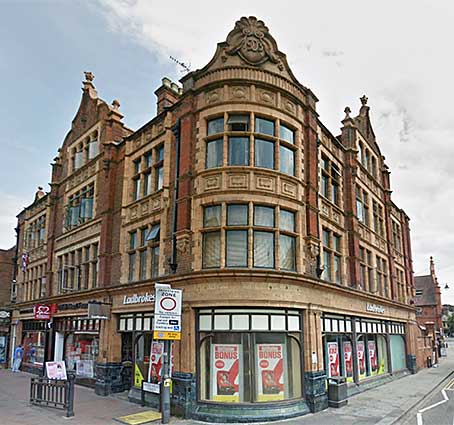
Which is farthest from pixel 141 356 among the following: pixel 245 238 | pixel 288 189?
pixel 288 189

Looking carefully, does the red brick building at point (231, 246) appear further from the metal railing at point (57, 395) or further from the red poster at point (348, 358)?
the metal railing at point (57, 395)

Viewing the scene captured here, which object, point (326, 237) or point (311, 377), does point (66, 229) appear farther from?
point (311, 377)

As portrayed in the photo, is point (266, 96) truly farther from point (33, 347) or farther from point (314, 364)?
point (33, 347)

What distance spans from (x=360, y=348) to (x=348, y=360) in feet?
6.41

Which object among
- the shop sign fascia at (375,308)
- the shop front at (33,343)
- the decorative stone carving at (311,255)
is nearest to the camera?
the decorative stone carving at (311,255)

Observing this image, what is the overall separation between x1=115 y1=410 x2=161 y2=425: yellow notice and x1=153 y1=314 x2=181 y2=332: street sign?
9.77 ft

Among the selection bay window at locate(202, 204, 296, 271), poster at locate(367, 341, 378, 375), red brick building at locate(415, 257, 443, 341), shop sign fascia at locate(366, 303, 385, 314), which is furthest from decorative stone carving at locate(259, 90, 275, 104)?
red brick building at locate(415, 257, 443, 341)

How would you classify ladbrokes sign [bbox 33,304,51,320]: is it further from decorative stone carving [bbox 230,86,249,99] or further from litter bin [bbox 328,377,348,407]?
decorative stone carving [bbox 230,86,249,99]

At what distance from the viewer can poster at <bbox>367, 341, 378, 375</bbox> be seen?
882 inches

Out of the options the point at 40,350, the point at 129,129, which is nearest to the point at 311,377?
the point at 129,129

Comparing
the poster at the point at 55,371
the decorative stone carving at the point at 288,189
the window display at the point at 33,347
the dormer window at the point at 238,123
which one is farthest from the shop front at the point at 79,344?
the dormer window at the point at 238,123

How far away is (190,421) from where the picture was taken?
13602 mm

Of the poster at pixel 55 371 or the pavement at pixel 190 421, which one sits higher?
the poster at pixel 55 371

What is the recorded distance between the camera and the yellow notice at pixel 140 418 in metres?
13.4
